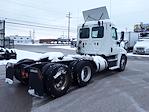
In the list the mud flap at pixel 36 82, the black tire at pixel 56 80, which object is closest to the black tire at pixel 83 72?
the black tire at pixel 56 80

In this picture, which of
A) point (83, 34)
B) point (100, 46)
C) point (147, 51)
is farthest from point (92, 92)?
Answer: point (147, 51)

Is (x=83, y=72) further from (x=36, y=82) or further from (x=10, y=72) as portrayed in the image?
(x=10, y=72)

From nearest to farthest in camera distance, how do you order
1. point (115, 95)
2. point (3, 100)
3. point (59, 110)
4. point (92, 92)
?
point (59, 110) < point (3, 100) < point (115, 95) < point (92, 92)

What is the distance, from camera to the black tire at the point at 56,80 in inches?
265

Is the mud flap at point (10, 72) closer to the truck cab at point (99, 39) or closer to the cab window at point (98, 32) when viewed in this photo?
the truck cab at point (99, 39)

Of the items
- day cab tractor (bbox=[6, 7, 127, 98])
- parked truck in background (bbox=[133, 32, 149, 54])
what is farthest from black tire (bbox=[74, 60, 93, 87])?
parked truck in background (bbox=[133, 32, 149, 54])

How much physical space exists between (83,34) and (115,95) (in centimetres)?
523

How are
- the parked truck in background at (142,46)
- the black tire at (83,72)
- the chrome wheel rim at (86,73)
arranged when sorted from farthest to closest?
the parked truck in background at (142,46) < the chrome wheel rim at (86,73) < the black tire at (83,72)

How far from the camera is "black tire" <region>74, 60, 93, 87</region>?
8133 millimetres

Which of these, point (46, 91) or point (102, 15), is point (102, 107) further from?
point (102, 15)

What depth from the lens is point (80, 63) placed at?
8359mm

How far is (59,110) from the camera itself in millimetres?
5695

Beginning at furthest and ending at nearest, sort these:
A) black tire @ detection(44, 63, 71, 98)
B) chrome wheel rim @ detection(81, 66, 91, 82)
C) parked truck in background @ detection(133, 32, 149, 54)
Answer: parked truck in background @ detection(133, 32, 149, 54)
chrome wheel rim @ detection(81, 66, 91, 82)
black tire @ detection(44, 63, 71, 98)

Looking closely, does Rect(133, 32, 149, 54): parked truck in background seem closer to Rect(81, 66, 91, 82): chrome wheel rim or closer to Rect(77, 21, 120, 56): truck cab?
Rect(77, 21, 120, 56): truck cab
